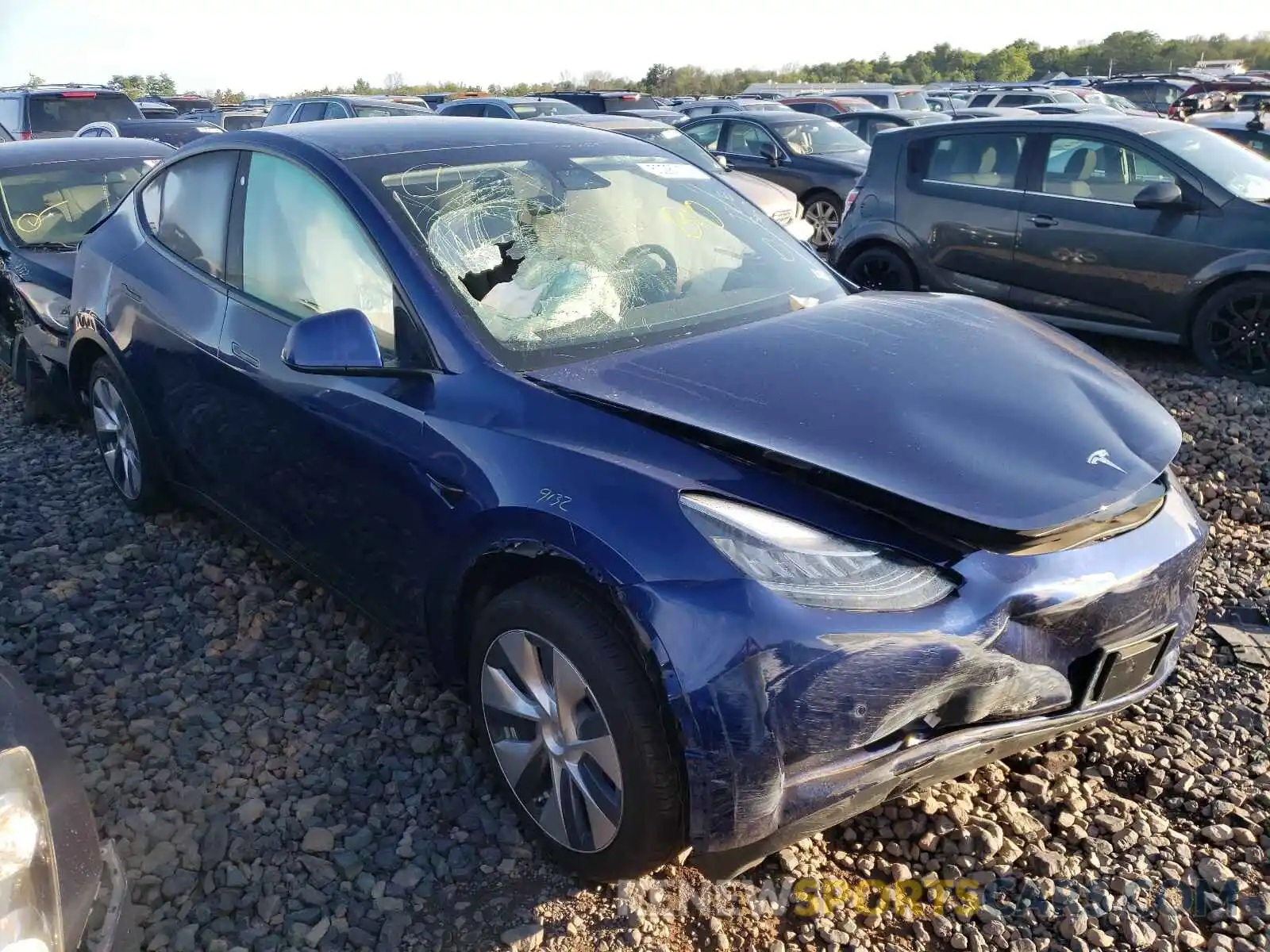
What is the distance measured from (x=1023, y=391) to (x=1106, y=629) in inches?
25.5

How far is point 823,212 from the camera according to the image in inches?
464

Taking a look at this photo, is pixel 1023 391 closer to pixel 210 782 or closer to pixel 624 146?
pixel 624 146

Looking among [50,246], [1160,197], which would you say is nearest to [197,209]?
[50,246]

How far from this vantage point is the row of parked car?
2090 mm

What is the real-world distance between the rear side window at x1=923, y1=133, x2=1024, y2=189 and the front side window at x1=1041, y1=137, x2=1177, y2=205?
0.86 ft

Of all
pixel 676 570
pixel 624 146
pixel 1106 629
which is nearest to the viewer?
pixel 676 570

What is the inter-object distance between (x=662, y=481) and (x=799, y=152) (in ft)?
35.4

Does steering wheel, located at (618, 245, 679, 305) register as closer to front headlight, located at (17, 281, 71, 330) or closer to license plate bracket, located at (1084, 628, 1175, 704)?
license plate bracket, located at (1084, 628, 1175, 704)

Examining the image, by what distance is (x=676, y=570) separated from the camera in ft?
6.85

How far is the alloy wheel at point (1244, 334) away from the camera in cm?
600

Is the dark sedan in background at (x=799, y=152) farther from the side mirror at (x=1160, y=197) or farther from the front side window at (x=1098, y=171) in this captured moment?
the side mirror at (x=1160, y=197)

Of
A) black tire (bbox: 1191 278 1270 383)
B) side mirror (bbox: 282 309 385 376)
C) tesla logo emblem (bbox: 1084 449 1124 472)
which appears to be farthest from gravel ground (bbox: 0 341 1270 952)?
black tire (bbox: 1191 278 1270 383)

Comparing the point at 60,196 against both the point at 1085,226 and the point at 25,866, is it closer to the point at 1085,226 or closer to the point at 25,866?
the point at 25,866

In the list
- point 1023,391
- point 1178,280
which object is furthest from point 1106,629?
point 1178,280
